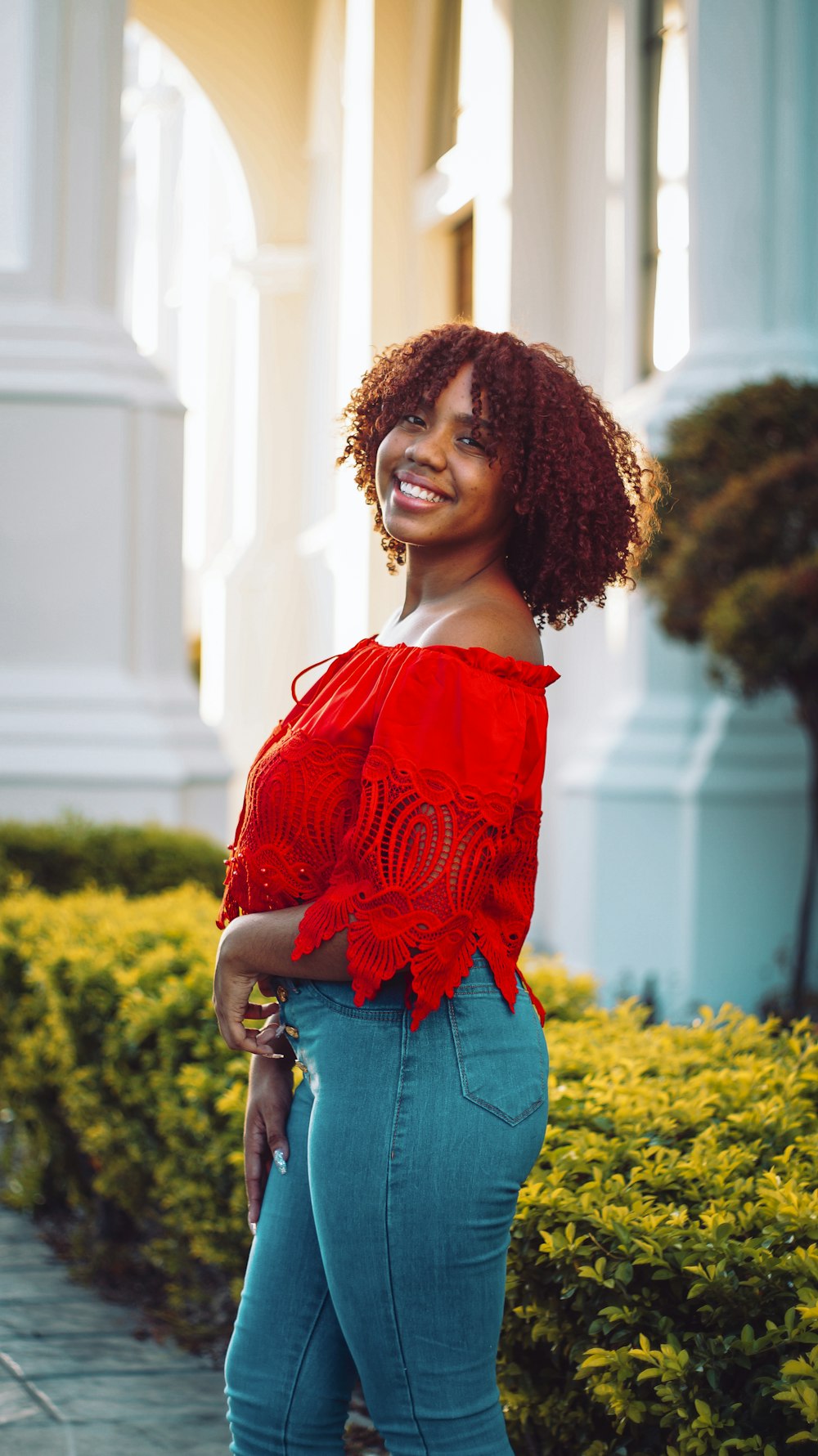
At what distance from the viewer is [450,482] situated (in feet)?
6.59

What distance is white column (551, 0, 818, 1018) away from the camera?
8109 millimetres

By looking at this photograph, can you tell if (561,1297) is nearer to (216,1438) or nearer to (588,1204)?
(588,1204)

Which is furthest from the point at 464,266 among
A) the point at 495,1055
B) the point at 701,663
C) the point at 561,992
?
the point at 495,1055

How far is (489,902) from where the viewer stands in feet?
6.34

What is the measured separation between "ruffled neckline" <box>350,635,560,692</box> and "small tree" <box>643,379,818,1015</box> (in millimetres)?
4846

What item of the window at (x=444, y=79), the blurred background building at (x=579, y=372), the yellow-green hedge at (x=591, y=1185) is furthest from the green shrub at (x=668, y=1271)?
the window at (x=444, y=79)

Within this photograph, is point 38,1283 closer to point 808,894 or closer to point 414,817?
point 414,817

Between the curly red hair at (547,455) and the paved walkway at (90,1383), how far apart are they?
82.6 inches

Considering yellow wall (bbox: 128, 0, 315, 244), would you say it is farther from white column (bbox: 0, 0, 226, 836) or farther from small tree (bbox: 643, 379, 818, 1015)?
small tree (bbox: 643, 379, 818, 1015)

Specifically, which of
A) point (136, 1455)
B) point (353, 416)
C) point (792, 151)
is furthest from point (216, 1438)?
point (792, 151)

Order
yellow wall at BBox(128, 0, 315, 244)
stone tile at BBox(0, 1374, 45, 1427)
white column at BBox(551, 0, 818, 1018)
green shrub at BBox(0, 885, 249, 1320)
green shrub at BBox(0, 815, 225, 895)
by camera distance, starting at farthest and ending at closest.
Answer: yellow wall at BBox(128, 0, 315, 244)
white column at BBox(551, 0, 818, 1018)
green shrub at BBox(0, 815, 225, 895)
green shrub at BBox(0, 885, 249, 1320)
stone tile at BBox(0, 1374, 45, 1427)

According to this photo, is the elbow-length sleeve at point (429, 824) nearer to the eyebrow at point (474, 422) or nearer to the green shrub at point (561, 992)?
the eyebrow at point (474, 422)

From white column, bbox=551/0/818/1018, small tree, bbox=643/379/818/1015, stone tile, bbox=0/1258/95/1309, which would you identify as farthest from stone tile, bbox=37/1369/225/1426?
white column, bbox=551/0/818/1018

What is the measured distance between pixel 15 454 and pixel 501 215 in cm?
376
